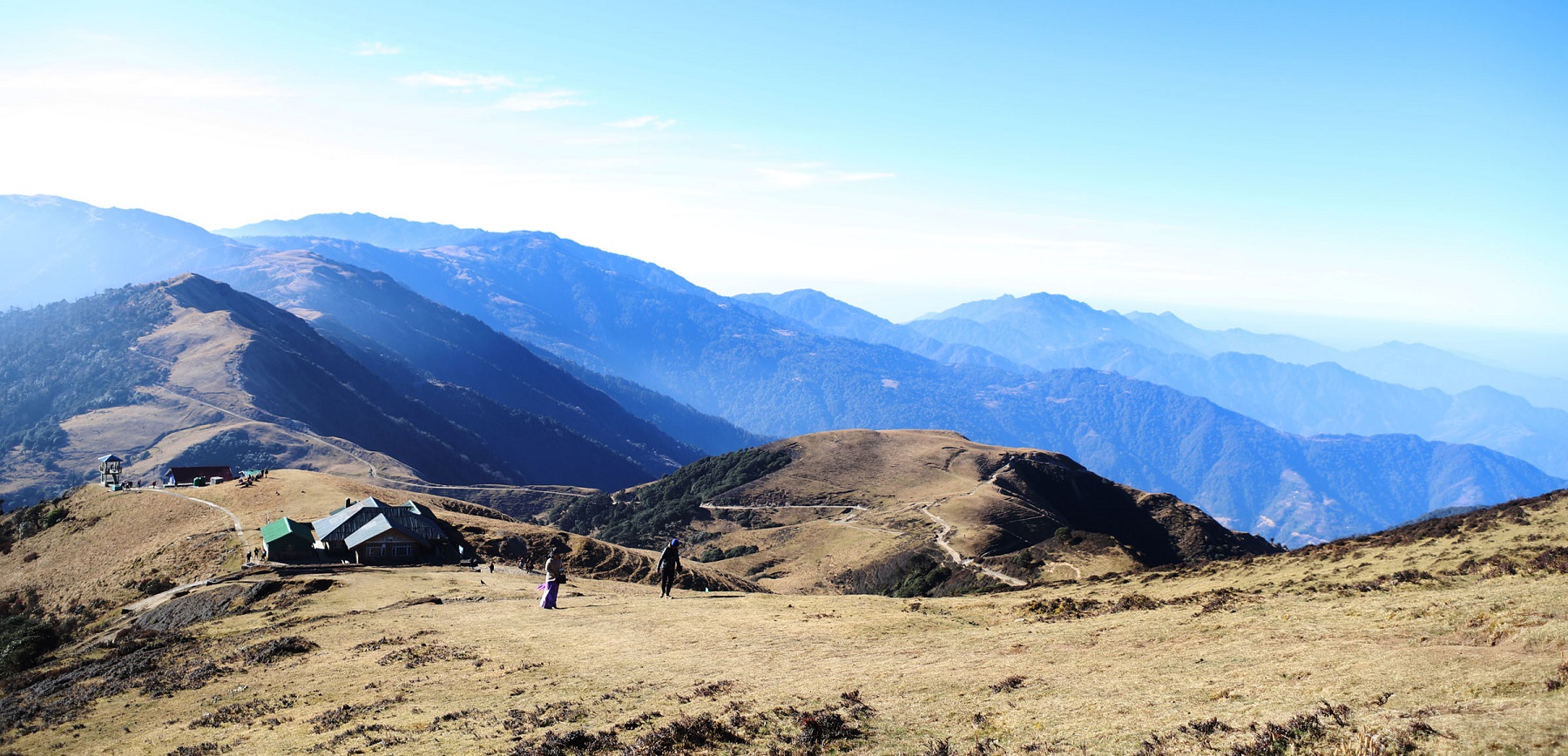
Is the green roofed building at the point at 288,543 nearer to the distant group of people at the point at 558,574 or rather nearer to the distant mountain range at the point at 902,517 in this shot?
the distant group of people at the point at 558,574

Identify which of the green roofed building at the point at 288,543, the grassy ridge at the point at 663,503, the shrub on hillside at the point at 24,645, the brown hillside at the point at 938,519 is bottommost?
the grassy ridge at the point at 663,503

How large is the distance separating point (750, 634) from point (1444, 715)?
17.5 metres

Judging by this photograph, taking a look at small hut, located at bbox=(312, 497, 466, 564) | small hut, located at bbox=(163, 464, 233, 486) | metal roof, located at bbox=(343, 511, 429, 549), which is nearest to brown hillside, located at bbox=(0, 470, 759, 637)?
small hut, located at bbox=(312, 497, 466, 564)

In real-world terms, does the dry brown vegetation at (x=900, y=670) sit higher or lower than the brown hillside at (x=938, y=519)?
higher

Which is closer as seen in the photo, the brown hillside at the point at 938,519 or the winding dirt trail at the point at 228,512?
the winding dirt trail at the point at 228,512

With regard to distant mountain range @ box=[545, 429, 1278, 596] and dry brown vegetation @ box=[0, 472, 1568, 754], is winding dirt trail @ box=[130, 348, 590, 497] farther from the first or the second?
dry brown vegetation @ box=[0, 472, 1568, 754]

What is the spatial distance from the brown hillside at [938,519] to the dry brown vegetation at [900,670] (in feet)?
107

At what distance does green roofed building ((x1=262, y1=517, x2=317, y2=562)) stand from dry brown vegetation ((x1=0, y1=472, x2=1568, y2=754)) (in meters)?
12.5

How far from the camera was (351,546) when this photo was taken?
4962 cm

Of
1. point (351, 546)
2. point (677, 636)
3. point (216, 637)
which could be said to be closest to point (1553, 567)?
point (677, 636)

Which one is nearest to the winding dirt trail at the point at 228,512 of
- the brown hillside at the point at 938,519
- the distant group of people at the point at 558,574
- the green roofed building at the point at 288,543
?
the green roofed building at the point at 288,543

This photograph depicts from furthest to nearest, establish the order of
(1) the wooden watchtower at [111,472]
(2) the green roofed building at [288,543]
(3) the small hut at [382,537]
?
(1) the wooden watchtower at [111,472]
(3) the small hut at [382,537]
(2) the green roofed building at [288,543]

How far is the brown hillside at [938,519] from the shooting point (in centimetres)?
7056

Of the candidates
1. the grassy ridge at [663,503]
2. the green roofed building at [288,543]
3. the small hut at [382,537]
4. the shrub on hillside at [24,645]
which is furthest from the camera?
the grassy ridge at [663,503]
